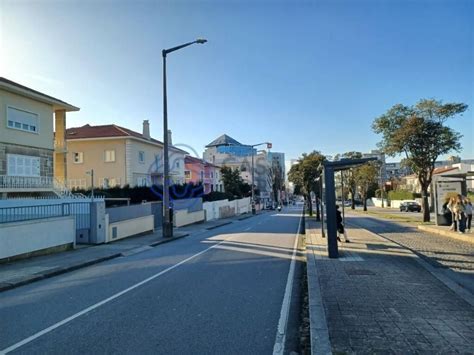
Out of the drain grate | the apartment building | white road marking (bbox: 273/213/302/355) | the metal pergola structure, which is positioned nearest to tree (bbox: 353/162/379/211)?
the apartment building

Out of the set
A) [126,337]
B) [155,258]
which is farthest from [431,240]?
[126,337]

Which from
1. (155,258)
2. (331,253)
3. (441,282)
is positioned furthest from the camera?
(155,258)

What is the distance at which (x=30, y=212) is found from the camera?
45.9 ft

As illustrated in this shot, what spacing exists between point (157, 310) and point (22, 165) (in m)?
24.2

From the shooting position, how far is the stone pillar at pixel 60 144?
32.3m

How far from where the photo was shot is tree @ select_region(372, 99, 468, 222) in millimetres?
24516

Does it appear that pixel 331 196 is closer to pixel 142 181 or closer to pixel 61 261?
pixel 61 261

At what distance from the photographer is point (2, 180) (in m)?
24.4

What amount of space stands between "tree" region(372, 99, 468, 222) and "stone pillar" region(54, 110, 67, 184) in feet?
82.1

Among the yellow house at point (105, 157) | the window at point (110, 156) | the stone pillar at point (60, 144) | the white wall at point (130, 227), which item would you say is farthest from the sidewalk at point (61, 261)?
the window at point (110, 156)

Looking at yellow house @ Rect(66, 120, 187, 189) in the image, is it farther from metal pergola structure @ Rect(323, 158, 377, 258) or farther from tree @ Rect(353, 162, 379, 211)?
metal pergola structure @ Rect(323, 158, 377, 258)

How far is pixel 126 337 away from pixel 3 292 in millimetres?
5120

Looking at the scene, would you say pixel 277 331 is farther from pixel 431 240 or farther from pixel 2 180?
pixel 2 180

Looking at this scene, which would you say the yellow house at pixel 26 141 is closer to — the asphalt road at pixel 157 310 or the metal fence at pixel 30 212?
the metal fence at pixel 30 212
